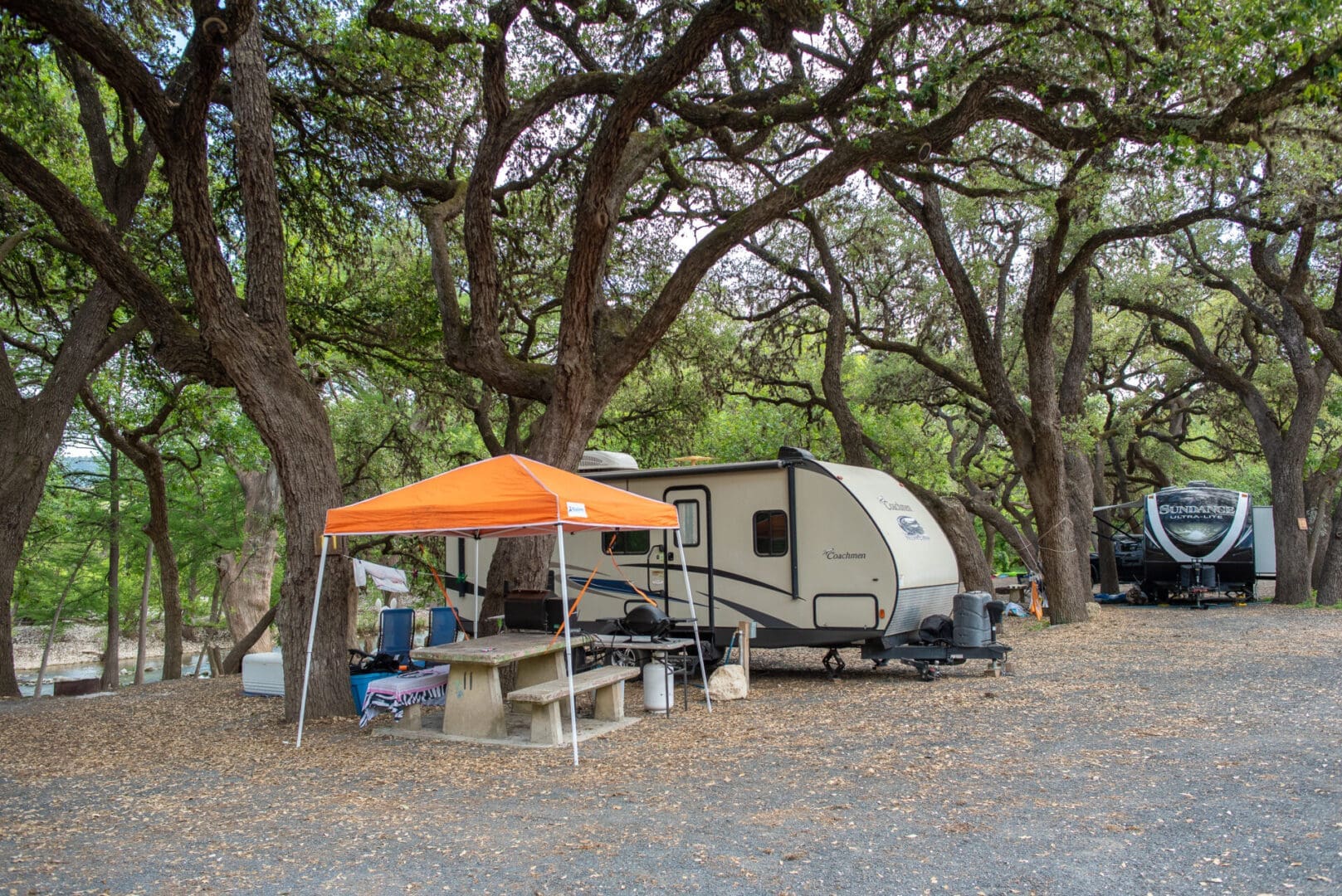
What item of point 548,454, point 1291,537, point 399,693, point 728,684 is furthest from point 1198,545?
point 399,693

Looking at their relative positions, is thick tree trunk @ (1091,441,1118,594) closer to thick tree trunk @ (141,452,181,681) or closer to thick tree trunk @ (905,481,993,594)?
thick tree trunk @ (905,481,993,594)

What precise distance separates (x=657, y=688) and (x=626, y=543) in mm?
3278

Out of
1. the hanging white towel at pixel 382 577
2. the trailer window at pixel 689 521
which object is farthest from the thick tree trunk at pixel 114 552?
the trailer window at pixel 689 521

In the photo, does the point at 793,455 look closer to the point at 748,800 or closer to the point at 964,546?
the point at 748,800

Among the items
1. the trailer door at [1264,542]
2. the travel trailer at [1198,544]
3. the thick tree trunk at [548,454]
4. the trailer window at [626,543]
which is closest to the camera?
the thick tree trunk at [548,454]

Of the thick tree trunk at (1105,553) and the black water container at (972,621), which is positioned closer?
the black water container at (972,621)

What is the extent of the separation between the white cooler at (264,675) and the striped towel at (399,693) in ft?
8.17

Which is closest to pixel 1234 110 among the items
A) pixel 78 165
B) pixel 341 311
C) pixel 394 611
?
pixel 394 611

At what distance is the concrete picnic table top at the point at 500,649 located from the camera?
772 centimetres

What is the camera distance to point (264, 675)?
35.1 feet

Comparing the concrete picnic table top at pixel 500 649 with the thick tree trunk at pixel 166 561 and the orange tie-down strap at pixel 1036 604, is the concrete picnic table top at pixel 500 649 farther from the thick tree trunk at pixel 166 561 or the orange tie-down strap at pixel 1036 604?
the orange tie-down strap at pixel 1036 604

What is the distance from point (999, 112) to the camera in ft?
29.9

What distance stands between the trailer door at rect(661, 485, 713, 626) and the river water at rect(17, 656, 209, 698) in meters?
20.0

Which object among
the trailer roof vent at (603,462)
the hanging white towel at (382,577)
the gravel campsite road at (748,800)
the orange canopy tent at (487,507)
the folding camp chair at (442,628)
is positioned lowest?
the gravel campsite road at (748,800)
